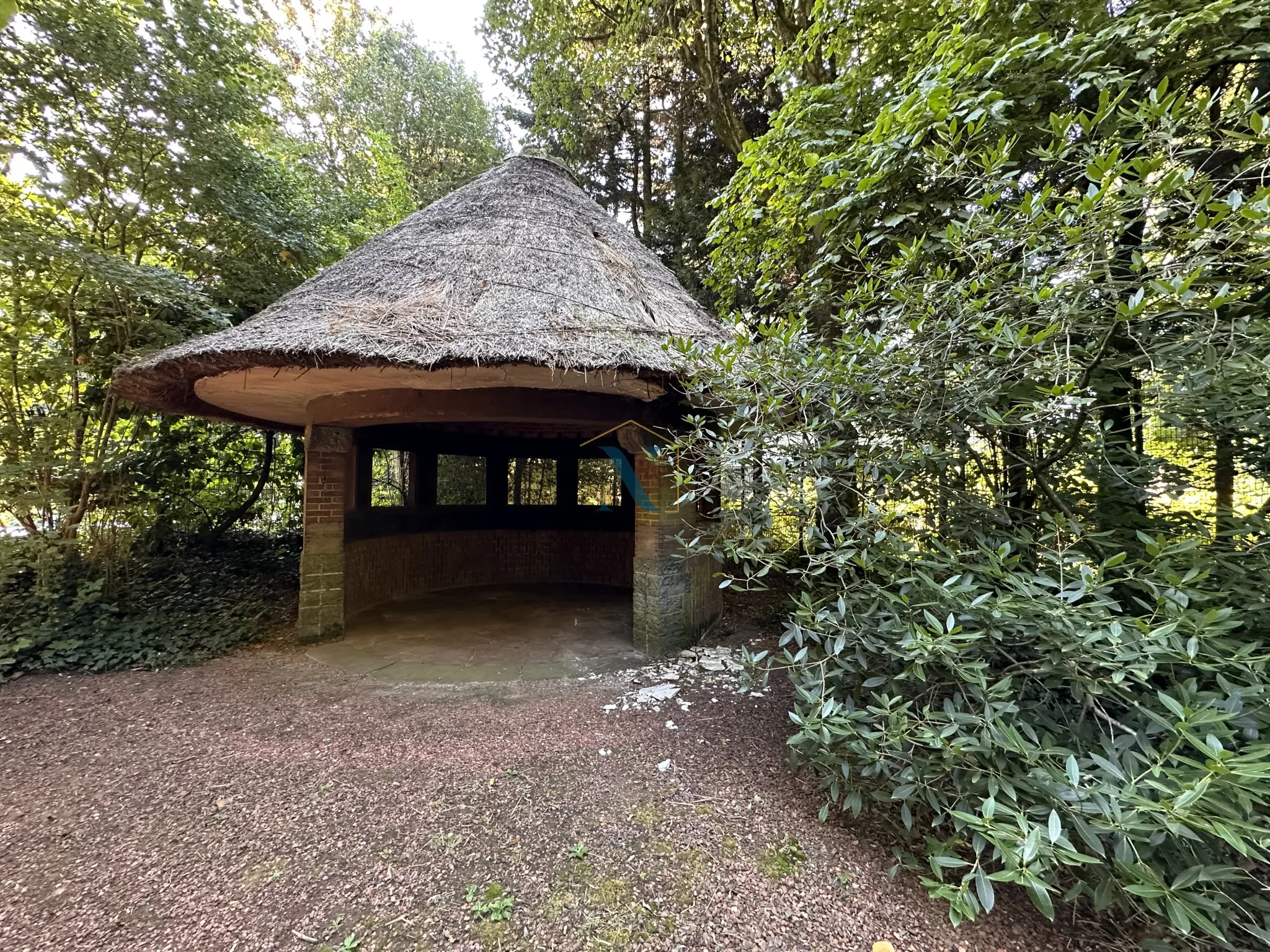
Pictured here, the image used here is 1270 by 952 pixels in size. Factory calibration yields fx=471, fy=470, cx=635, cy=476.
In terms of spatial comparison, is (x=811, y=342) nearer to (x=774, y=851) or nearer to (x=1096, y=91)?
(x=1096, y=91)

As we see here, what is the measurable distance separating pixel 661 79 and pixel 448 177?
6118 mm

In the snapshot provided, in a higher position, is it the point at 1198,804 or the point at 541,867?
the point at 1198,804

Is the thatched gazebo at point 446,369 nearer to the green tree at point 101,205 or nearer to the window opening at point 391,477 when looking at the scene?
the window opening at point 391,477

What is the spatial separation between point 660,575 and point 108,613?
482 cm

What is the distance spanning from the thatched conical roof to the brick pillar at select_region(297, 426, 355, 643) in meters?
0.48

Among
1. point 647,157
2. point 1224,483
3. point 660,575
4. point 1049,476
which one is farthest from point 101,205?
point 1224,483

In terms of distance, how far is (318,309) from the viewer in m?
3.54

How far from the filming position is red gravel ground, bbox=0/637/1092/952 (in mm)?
1577

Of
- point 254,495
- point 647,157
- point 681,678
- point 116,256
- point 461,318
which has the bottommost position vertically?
point 681,678

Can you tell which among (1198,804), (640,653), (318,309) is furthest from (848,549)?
(318,309)

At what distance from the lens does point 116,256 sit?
4164mm

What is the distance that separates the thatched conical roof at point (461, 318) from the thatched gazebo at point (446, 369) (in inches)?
0.7

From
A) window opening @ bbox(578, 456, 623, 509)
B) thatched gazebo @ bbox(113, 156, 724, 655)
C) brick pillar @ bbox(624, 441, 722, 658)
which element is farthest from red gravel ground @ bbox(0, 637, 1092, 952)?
window opening @ bbox(578, 456, 623, 509)

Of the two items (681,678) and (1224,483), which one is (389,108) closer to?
(681,678)
